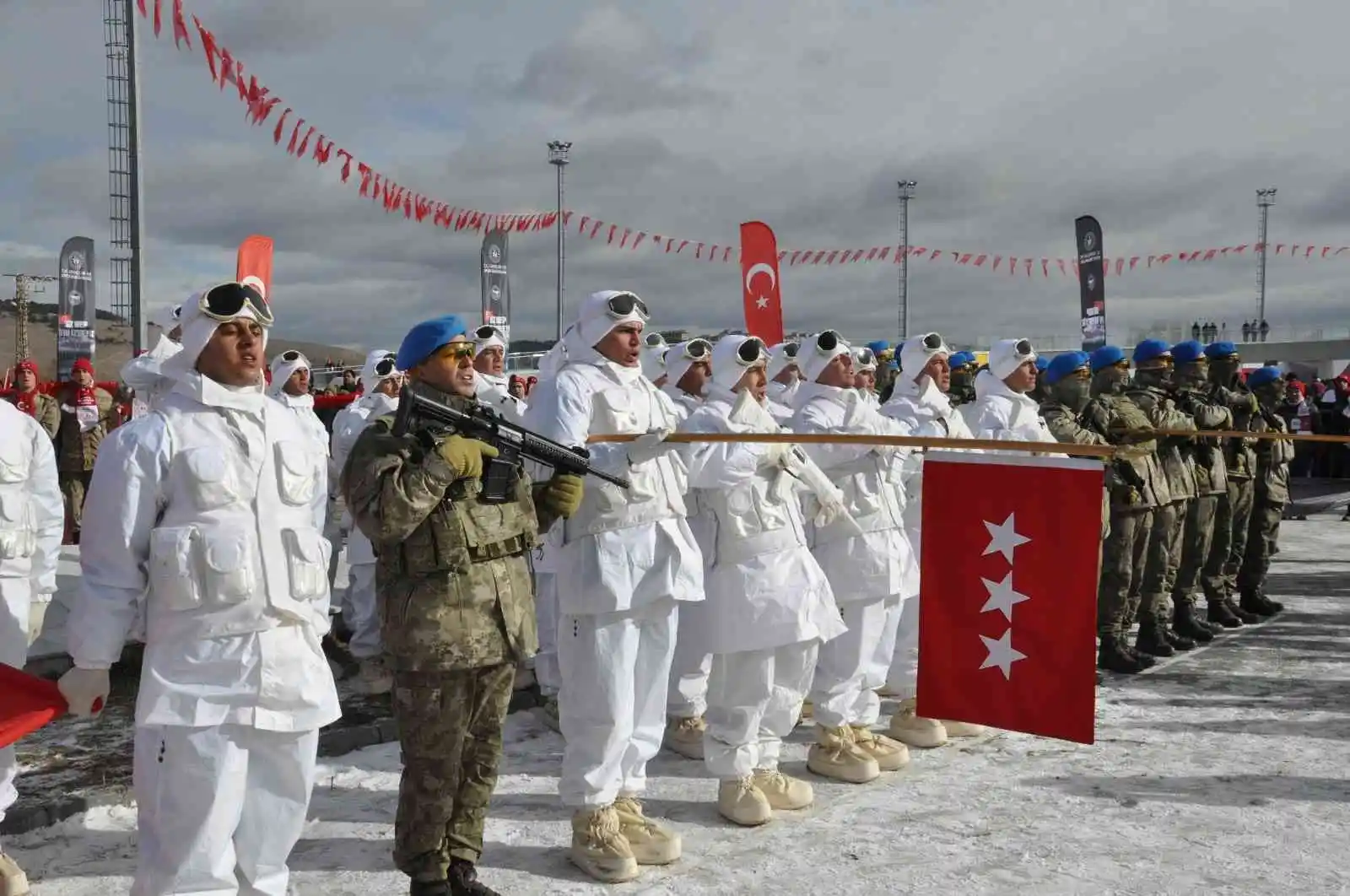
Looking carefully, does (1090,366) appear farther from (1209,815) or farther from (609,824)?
(609,824)

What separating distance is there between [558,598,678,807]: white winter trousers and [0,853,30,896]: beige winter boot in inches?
79.3

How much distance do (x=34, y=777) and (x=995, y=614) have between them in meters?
4.76

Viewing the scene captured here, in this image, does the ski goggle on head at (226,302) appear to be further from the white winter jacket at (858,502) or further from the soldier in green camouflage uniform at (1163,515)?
the soldier in green camouflage uniform at (1163,515)

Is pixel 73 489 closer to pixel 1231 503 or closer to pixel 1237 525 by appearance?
pixel 1231 503

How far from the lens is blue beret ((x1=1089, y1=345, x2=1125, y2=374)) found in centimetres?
887

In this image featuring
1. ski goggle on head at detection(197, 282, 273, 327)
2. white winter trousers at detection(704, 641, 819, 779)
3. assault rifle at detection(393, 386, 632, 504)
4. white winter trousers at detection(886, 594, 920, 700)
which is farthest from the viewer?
white winter trousers at detection(886, 594, 920, 700)

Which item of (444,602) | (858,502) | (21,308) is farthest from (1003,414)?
(21,308)

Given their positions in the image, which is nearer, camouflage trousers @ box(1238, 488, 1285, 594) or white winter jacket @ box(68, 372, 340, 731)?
white winter jacket @ box(68, 372, 340, 731)

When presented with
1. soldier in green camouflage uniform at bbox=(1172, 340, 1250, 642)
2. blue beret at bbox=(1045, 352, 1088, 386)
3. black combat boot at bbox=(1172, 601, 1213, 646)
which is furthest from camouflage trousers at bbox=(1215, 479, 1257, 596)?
blue beret at bbox=(1045, 352, 1088, 386)

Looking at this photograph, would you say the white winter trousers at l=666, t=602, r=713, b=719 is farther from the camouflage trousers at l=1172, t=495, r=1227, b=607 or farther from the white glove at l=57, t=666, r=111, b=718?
the camouflage trousers at l=1172, t=495, r=1227, b=607

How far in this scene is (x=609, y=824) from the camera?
4559 mm

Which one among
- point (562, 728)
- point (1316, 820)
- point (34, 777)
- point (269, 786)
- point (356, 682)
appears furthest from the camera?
point (356, 682)

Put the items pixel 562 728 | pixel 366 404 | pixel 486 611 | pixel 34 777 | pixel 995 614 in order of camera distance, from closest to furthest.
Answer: pixel 486 611 < pixel 995 614 < pixel 562 728 < pixel 34 777 < pixel 366 404

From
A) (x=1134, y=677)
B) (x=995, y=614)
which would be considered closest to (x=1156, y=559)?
(x=1134, y=677)
